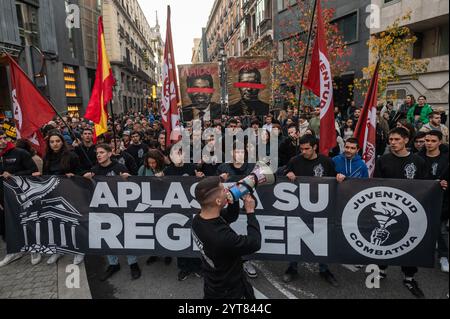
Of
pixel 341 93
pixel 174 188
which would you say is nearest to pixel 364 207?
pixel 174 188

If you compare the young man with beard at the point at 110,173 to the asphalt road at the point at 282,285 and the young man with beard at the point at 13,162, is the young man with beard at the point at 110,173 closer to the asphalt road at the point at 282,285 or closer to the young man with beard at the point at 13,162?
the asphalt road at the point at 282,285

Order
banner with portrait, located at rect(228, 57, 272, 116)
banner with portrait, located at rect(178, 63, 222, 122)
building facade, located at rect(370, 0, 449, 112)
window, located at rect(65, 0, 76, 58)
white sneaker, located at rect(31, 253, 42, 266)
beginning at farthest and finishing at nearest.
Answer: window, located at rect(65, 0, 76, 58) < building facade, located at rect(370, 0, 449, 112) < banner with portrait, located at rect(178, 63, 222, 122) < banner with portrait, located at rect(228, 57, 272, 116) < white sneaker, located at rect(31, 253, 42, 266)

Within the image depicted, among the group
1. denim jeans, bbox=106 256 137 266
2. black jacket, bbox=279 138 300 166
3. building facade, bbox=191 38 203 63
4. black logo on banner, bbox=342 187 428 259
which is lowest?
denim jeans, bbox=106 256 137 266

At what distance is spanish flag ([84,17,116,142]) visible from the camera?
19.6 feet

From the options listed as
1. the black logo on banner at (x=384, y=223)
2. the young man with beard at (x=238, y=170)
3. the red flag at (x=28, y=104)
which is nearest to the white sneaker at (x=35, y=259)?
the red flag at (x=28, y=104)

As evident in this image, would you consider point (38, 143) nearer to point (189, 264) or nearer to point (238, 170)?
point (189, 264)

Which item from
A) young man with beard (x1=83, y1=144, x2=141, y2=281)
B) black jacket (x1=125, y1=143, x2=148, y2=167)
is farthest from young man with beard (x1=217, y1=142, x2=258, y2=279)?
black jacket (x1=125, y1=143, x2=148, y2=167)

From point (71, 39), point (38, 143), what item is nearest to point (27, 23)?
point (71, 39)

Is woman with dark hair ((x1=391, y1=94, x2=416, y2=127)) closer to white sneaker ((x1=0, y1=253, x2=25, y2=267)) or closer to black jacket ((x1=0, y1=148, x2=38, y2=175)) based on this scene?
black jacket ((x1=0, y1=148, x2=38, y2=175))

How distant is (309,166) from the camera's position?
4305 mm

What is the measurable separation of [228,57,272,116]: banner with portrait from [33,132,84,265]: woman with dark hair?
5721 millimetres

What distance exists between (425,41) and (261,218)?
16849 mm

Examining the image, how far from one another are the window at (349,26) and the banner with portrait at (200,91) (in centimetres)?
1285

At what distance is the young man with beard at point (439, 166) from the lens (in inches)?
163
